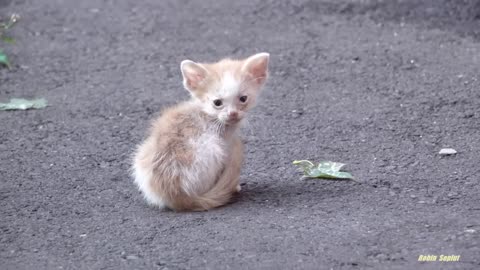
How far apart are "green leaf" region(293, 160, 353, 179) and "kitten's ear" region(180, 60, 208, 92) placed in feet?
2.94

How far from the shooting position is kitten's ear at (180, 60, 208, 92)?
500 centimetres

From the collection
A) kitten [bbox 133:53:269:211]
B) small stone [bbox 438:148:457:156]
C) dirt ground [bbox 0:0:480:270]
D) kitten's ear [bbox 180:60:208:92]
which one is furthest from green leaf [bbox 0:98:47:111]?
small stone [bbox 438:148:457:156]

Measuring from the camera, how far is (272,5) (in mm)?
9242

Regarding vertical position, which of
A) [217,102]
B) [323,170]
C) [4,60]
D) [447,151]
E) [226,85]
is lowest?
[4,60]

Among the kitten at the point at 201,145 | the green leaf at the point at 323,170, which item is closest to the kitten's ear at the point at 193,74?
the kitten at the point at 201,145

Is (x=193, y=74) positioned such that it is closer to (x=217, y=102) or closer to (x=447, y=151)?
(x=217, y=102)

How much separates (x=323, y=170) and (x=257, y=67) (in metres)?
0.83

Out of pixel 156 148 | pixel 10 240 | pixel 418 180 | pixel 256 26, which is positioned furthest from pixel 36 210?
pixel 256 26

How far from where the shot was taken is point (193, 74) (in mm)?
5043

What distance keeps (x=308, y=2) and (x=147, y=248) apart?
5.41m

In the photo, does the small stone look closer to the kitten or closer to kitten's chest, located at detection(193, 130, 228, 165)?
the kitten

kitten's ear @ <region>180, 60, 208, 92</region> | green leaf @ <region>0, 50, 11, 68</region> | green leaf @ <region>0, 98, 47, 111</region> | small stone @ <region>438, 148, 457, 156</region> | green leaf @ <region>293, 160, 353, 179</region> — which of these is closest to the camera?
kitten's ear @ <region>180, 60, 208, 92</region>

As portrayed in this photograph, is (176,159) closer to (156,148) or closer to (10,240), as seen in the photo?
(156,148)

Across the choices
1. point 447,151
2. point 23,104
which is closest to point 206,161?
point 447,151
